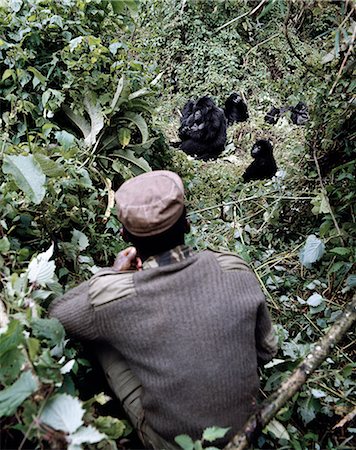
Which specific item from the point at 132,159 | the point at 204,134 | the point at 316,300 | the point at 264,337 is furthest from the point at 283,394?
→ the point at 204,134

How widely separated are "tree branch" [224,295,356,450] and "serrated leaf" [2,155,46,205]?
97cm

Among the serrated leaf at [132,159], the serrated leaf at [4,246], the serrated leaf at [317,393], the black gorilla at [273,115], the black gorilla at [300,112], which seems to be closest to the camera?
the serrated leaf at [4,246]

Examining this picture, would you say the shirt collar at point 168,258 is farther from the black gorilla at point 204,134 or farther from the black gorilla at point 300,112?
the black gorilla at point 300,112

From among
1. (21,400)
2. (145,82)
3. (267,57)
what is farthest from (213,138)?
(21,400)

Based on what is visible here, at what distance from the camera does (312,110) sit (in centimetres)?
300

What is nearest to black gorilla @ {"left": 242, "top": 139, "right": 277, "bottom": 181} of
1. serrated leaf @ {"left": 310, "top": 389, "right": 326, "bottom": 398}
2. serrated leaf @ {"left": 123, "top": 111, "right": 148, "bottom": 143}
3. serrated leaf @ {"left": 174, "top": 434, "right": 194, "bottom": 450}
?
serrated leaf @ {"left": 123, "top": 111, "right": 148, "bottom": 143}

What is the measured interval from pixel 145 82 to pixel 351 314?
227 cm

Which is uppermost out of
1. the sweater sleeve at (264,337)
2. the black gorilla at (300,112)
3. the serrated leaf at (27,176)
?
the serrated leaf at (27,176)

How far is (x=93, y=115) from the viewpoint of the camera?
2959mm

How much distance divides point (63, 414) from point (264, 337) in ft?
2.70

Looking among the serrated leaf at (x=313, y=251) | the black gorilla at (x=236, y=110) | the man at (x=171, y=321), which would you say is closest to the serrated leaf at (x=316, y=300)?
the serrated leaf at (x=313, y=251)

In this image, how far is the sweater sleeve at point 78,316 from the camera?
1.48 metres

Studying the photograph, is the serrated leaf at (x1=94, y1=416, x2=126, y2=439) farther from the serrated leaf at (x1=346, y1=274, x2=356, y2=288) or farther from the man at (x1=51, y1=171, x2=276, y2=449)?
the serrated leaf at (x1=346, y1=274, x2=356, y2=288)

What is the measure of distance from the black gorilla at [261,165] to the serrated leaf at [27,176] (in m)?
2.96
